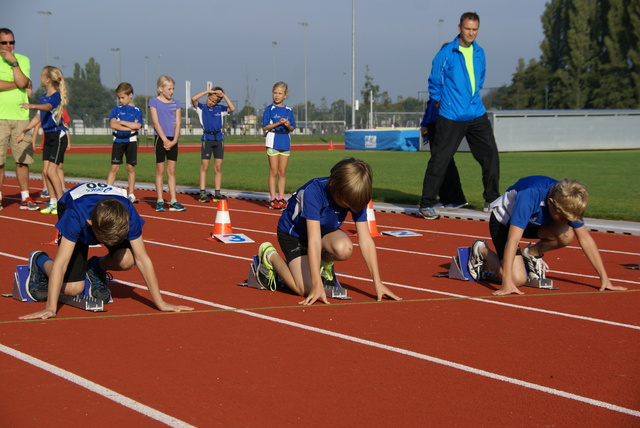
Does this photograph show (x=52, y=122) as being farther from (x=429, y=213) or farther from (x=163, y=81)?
(x=429, y=213)

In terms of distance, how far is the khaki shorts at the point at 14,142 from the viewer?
11.6 m

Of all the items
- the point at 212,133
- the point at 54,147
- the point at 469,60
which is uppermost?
the point at 469,60

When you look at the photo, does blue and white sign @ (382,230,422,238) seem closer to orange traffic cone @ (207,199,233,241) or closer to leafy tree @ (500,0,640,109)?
orange traffic cone @ (207,199,233,241)

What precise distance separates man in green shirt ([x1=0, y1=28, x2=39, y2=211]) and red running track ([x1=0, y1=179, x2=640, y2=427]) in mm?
4831

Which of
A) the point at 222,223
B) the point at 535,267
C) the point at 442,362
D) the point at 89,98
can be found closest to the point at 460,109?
the point at 222,223

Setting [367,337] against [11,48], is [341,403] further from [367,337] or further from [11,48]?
[11,48]

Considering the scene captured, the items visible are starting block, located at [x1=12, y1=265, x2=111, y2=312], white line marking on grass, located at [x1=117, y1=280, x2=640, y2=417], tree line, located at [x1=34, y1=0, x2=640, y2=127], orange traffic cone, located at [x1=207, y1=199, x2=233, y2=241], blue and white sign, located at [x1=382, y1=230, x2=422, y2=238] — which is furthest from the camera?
tree line, located at [x1=34, y1=0, x2=640, y2=127]

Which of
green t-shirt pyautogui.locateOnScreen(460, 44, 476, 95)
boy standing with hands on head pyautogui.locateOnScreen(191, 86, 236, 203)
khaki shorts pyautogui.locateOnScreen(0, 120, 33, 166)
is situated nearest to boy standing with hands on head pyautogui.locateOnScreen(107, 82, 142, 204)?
boy standing with hands on head pyautogui.locateOnScreen(191, 86, 236, 203)

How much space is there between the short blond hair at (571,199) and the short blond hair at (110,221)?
3050mm

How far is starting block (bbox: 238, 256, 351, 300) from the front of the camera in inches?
238

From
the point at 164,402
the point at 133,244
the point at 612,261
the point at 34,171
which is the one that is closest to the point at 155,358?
the point at 164,402

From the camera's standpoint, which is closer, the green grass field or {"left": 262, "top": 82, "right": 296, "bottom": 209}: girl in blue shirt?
{"left": 262, "top": 82, "right": 296, "bottom": 209}: girl in blue shirt

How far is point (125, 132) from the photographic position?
12680 mm

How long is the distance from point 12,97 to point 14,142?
660mm
